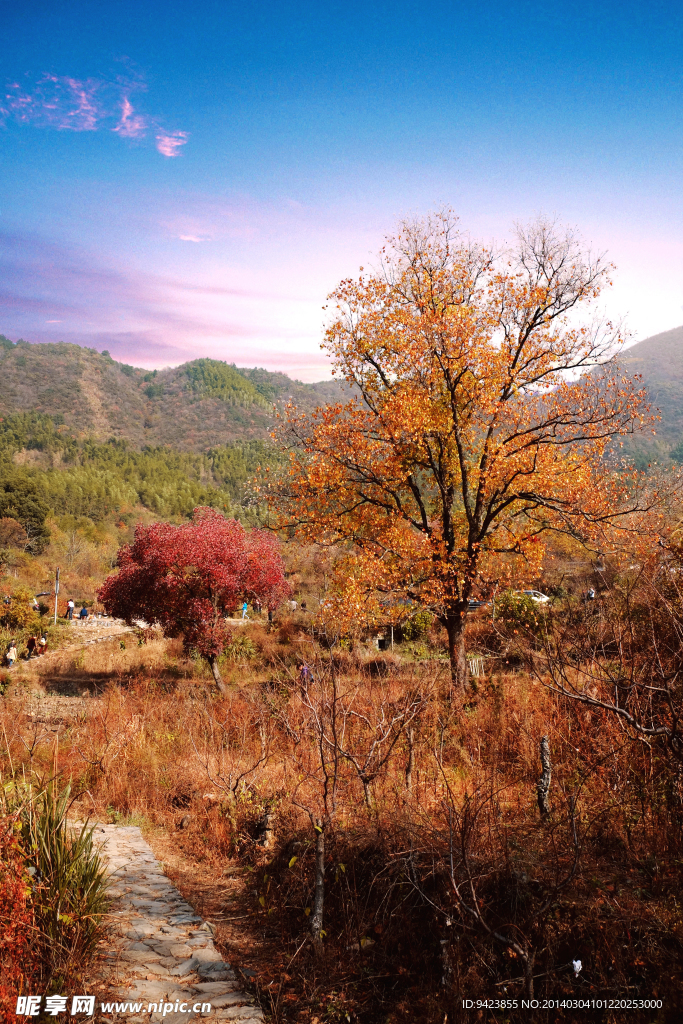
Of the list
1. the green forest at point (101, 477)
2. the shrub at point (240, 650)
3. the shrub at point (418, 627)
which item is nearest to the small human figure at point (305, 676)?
the shrub at point (240, 650)

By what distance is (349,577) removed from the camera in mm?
9602

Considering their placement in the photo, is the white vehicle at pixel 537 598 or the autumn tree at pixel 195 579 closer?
the autumn tree at pixel 195 579

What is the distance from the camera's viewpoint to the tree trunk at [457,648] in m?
10.6

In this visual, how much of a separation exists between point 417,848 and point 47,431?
164080 mm

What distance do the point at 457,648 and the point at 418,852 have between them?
21.6 ft

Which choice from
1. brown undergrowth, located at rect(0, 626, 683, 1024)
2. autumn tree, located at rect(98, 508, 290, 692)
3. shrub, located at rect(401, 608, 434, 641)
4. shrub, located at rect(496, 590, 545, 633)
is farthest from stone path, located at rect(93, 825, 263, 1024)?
shrub, located at rect(401, 608, 434, 641)

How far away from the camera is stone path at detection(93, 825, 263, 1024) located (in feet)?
12.1

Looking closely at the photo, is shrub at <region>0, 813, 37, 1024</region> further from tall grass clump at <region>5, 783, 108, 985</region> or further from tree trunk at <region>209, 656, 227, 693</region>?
tree trunk at <region>209, 656, 227, 693</region>

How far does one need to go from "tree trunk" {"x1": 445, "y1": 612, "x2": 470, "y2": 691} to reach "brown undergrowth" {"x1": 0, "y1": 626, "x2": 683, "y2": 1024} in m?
1.19

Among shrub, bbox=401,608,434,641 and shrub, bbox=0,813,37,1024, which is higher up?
shrub, bbox=0,813,37,1024

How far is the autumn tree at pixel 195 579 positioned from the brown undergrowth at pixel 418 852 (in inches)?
176

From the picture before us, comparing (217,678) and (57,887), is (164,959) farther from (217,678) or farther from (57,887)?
(217,678)

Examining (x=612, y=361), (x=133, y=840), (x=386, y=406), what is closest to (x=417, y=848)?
(x=133, y=840)

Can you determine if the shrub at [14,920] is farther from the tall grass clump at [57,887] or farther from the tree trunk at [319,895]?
the tree trunk at [319,895]
